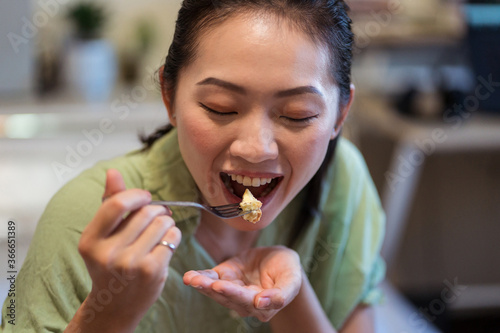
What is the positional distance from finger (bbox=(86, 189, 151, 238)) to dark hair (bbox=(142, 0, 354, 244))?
19cm

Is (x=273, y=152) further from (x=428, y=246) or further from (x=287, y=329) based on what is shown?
(x=428, y=246)

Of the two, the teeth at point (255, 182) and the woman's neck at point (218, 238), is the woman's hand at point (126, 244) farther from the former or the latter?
the woman's neck at point (218, 238)

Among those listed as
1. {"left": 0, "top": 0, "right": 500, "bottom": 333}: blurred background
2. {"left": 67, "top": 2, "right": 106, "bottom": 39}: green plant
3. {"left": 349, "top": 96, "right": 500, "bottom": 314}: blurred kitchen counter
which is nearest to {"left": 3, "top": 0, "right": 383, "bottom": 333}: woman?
{"left": 0, "top": 0, "right": 500, "bottom": 333}: blurred background

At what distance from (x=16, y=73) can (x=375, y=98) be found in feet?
3.98

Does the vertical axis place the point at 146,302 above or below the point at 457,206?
above

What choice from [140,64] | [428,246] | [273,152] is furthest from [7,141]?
[428,246]

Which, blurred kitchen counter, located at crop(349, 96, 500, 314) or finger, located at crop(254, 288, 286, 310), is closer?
finger, located at crop(254, 288, 286, 310)

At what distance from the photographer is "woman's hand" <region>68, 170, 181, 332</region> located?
459 millimetres

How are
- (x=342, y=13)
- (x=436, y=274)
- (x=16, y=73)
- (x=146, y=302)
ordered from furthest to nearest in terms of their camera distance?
(x=436, y=274), (x=16, y=73), (x=342, y=13), (x=146, y=302)

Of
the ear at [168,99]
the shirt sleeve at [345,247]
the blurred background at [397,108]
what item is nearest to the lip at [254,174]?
the ear at [168,99]

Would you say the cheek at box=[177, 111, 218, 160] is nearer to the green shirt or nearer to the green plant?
the green shirt

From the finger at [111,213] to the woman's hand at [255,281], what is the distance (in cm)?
11

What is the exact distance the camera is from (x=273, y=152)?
57cm

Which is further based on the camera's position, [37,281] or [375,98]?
[375,98]
